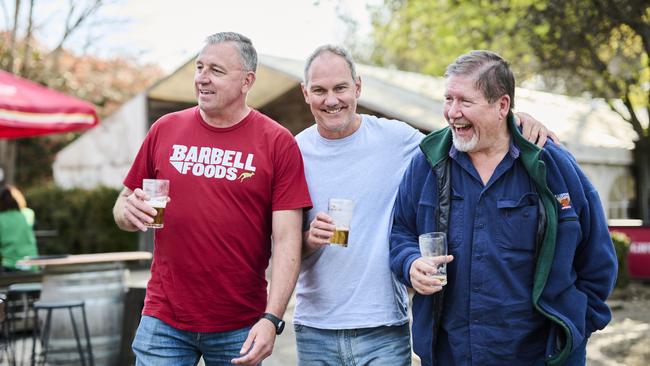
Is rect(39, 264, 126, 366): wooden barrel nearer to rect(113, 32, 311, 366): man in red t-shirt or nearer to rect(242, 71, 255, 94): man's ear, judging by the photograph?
rect(113, 32, 311, 366): man in red t-shirt

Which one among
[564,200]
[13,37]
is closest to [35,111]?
[564,200]

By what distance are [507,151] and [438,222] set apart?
373 millimetres

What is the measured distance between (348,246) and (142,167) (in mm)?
939

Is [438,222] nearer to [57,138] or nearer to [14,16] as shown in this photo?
[14,16]

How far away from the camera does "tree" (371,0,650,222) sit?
10798mm

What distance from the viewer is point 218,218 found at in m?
2.86

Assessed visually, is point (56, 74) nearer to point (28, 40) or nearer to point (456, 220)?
point (28, 40)

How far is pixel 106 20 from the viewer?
65.8ft

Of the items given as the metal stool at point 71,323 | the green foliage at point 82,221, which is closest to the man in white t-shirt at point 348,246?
the metal stool at point 71,323

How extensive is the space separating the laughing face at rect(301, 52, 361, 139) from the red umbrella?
513 cm

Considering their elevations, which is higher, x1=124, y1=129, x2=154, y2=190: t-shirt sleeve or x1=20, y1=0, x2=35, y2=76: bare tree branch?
x1=20, y1=0, x2=35, y2=76: bare tree branch

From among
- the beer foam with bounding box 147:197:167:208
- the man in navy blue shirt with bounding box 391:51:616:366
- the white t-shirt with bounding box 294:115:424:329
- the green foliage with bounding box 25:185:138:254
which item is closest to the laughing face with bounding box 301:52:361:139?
the white t-shirt with bounding box 294:115:424:329

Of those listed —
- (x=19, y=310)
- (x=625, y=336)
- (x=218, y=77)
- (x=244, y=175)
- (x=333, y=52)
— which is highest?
(x=333, y=52)

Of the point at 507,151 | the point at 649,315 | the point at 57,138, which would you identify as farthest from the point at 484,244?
the point at 57,138
